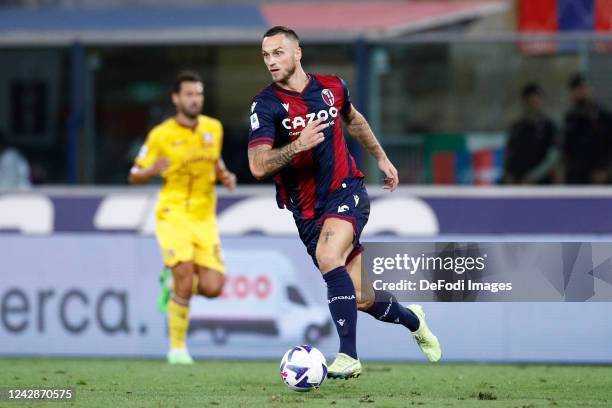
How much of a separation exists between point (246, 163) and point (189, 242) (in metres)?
3.50

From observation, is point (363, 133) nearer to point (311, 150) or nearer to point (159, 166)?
point (311, 150)

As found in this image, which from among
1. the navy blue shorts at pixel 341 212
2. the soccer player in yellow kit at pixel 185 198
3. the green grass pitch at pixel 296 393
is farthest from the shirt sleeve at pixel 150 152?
the navy blue shorts at pixel 341 212

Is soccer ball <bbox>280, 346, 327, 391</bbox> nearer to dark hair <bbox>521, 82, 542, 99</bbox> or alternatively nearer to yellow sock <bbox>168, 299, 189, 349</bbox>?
yellow sock <bbox>168, 299, 189, 349</bbox>

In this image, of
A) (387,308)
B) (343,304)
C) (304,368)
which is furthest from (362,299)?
(304,368)

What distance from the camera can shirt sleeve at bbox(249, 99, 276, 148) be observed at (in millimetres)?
8531

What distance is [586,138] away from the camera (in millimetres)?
14797

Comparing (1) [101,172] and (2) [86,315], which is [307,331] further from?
(1) [101,172]

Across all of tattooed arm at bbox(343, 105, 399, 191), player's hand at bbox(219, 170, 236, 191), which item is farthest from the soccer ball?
player's hand at bbox(219, 170, 236, 191)

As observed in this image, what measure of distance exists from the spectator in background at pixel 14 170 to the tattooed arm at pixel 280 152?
7.51 meters

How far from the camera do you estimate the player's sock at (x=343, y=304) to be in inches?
341

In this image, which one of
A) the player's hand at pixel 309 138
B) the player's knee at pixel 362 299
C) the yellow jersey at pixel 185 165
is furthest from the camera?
the yellow jersey at pixel 185 165

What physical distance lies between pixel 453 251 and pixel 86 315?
5.04 meters

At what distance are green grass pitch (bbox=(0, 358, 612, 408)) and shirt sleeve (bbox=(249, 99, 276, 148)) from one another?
4.96ft

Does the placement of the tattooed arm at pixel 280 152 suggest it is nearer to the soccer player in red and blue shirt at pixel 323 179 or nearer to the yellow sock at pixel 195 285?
the soccer player in red and blue shirt at pixel 323 179
